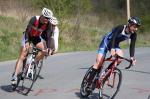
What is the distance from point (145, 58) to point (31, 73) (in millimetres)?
10907

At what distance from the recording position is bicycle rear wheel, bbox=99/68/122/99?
1063 centimetres

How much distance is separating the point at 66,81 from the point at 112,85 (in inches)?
144

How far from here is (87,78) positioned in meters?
11.1

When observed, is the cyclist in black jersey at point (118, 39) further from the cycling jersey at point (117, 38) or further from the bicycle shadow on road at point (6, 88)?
the bicycle shadow on road at point (6, 88)

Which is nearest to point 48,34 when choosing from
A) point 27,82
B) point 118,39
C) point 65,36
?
point 27,82

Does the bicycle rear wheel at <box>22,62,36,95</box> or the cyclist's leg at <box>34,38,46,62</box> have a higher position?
the cyclist's leg at <box>34,38,46,62</box>

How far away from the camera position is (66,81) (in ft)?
46.8

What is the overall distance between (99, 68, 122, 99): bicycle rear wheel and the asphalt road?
492mm

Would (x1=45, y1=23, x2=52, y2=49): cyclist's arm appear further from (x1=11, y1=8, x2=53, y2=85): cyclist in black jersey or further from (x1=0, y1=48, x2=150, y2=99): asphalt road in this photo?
(x1=0, y1=48, x2=150, y2=99): asphalt road

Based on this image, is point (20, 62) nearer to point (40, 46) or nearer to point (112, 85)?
point (40, 46)

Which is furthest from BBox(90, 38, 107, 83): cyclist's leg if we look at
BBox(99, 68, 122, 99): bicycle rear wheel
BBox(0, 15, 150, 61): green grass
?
BBox(0, 15, 150, 61): green grass

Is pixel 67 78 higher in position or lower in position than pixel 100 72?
lower

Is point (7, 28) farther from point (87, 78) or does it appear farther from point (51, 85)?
point (87, 78)

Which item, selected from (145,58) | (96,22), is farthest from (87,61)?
(96,22)
